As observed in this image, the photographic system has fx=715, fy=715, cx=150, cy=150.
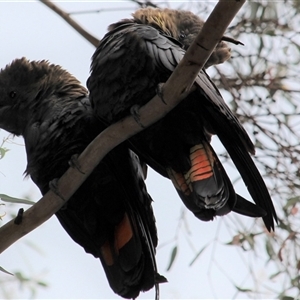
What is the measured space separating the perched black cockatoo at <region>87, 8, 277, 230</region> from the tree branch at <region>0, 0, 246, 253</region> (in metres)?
0.08

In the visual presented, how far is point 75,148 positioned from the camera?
95.0 inches

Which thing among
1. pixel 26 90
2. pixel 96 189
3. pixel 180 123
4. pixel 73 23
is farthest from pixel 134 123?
pixel 73 23

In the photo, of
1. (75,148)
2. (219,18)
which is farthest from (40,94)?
(219,18)

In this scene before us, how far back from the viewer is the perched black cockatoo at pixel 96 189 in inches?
95.9

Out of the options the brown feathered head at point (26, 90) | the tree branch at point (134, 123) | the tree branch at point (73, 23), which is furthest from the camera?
the tree branch at point (73, 23)

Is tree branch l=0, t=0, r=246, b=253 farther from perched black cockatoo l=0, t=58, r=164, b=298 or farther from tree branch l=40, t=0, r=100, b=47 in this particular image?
tree branch l=40, t=0, r=100, b=47

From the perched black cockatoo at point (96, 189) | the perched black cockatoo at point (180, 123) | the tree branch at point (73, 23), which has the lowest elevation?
the perched black cockatoo at point (96, 189)

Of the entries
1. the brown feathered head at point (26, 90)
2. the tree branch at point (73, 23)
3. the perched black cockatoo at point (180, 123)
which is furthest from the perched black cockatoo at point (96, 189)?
the tree branch at point (73, 23)

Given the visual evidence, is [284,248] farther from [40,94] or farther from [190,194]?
[40,94]

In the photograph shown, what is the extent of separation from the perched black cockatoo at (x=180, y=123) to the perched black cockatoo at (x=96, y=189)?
12 centimetres

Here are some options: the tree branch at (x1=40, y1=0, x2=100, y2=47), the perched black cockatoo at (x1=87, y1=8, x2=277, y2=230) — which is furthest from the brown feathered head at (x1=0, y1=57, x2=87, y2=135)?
the tree branch at (x1=40, y1=0, x2=100, y2=47)

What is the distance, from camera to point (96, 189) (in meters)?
2.50

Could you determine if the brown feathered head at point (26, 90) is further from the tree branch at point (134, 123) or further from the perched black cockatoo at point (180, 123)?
the tree branch at point (134, 123)

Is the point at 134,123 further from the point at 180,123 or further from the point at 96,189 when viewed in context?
the point at 96,189
